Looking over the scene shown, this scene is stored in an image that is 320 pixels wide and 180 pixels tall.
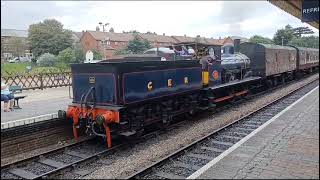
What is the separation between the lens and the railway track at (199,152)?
22.7 feet

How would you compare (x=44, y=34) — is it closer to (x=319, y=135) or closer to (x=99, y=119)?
(x=99, y=119)

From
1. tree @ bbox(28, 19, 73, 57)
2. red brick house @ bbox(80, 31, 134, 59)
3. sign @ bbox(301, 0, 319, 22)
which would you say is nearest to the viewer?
sign @ bbox(301, 0, 319, 22)

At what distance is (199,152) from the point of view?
27.1ft

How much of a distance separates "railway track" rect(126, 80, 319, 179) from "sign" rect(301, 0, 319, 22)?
3440 millimetres

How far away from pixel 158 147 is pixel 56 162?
2.45 metres

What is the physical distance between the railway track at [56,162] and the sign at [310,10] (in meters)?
6.40

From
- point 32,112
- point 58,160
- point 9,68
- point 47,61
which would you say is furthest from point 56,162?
point 47,61

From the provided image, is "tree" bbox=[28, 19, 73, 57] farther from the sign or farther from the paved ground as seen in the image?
the sign

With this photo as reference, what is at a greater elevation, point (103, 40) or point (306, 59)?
point (103, 40)

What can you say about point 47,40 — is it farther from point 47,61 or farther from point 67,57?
point 67,57

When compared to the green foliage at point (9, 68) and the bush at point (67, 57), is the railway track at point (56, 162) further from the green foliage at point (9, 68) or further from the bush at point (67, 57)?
the bush at point (67, 57)

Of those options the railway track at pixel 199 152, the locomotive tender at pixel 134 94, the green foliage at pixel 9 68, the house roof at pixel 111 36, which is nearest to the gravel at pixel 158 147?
the railway track at pixel 199 152

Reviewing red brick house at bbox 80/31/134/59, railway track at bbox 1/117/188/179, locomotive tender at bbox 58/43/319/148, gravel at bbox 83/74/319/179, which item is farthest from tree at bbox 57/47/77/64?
railway track at bbox 1/117/188/179

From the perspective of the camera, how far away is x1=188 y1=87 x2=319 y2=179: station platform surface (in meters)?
5.34
